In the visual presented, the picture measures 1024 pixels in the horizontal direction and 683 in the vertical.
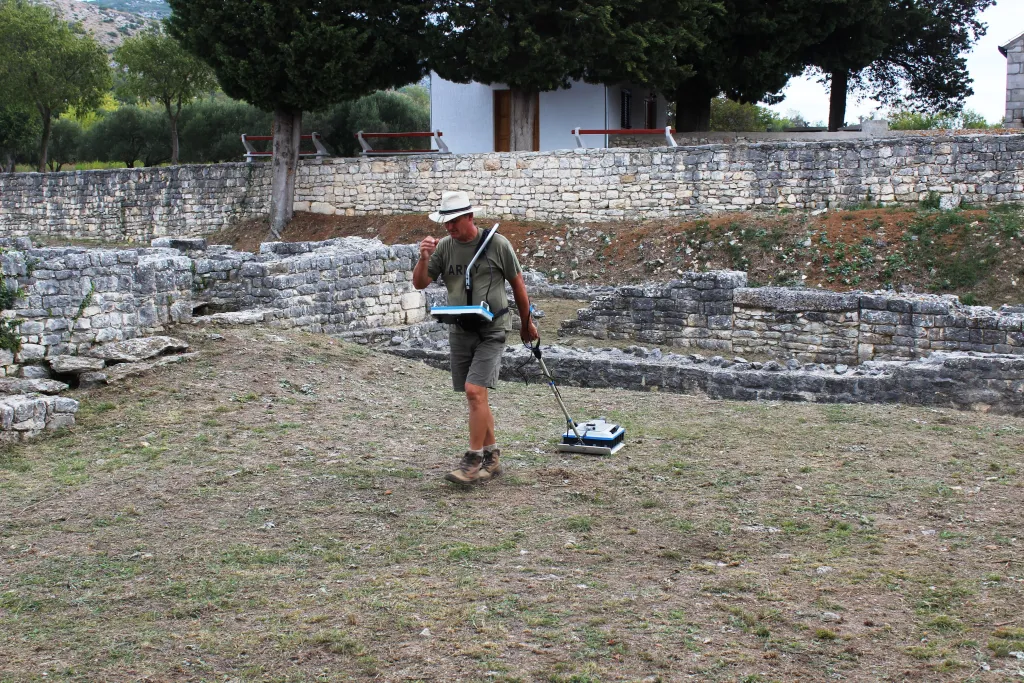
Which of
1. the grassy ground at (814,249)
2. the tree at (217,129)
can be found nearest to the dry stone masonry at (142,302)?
the grassy ground at (814,249)

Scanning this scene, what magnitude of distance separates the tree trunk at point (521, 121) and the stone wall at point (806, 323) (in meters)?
11.9

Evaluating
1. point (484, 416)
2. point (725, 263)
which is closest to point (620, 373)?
point (484, 416)

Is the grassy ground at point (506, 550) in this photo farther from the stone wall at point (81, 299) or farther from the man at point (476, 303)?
the stone wall at point (81, 299)

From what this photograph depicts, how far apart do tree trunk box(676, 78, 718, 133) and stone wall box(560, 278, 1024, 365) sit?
16295 mm

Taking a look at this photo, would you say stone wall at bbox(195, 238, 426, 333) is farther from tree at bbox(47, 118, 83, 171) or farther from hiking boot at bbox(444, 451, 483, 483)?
tree at bbox(47, 118, 83, 171)

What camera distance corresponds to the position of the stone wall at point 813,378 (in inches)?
365

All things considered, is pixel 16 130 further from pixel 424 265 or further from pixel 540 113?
pixel 424 265

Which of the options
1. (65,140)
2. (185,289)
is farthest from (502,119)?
(65,140)

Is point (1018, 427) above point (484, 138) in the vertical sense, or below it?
below

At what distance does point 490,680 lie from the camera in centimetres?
368

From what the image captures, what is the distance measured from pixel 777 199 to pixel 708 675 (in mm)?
18977

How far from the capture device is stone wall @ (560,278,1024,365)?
1149 cm

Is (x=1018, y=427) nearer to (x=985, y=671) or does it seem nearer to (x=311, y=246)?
(x=985, y=671)

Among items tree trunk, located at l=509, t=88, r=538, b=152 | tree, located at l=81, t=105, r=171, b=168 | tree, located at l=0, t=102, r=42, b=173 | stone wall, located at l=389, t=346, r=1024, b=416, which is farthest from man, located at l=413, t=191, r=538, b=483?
tree, located at l=81, t=105, r=171, b=168
